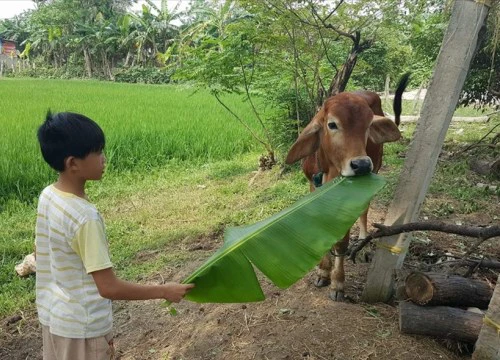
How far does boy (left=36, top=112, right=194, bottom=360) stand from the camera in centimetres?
156

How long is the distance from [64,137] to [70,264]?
46cm

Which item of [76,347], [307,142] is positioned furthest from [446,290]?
[76,347]

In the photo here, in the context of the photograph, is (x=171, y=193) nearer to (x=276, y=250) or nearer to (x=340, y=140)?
(x=340, y=140)

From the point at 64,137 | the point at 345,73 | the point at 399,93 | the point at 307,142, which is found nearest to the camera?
the point at 64,137

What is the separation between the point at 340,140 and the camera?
2.54 metres

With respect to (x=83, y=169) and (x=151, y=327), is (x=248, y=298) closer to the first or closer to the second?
(x=83, y=169)

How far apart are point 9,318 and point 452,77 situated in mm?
3147

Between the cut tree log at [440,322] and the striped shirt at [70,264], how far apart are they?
1434 mm

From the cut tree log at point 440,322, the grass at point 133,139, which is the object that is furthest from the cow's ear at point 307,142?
the grass at point 133,139

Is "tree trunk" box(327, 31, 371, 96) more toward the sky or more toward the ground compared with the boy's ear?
more toward the sky

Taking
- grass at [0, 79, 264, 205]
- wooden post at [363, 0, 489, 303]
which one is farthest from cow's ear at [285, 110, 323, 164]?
grass at [0, 79, 264, 205]

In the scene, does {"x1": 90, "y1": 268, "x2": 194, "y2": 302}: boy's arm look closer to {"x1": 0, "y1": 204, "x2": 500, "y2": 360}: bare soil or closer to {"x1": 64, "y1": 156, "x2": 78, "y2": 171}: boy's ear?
{"x1": 64, "y1": 156, "x2": 78, "y2": 171}: boy's ear

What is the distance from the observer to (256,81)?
6820 millimetres

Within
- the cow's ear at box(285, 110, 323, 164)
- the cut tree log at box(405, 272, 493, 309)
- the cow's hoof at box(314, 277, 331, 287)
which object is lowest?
the cow's hoof at box(314, 277, 331, 287)
